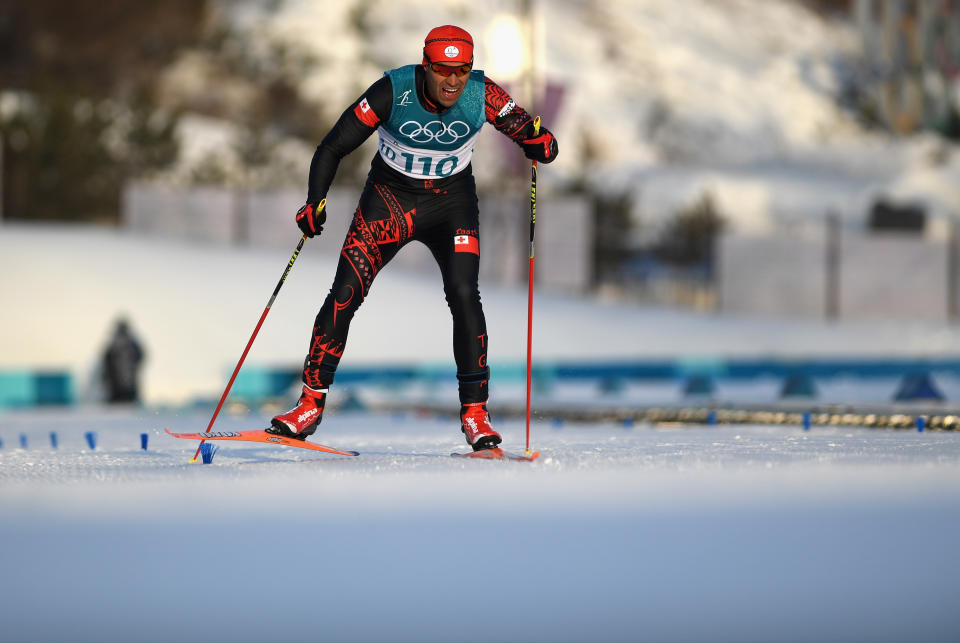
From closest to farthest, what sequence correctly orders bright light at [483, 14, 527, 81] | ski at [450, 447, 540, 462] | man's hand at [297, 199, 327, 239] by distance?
ski at [450, 447, 540, 462] → man's hand at [297, 199, 327, 239] → bright light at [483, 14, 527, 81]

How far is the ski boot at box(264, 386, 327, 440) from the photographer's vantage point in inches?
229

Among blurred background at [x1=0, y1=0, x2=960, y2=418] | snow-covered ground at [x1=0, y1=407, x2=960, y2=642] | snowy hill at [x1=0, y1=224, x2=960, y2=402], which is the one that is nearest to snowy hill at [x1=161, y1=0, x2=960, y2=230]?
blurred background at [x1=0, y1=0, x2=960, y2=418]

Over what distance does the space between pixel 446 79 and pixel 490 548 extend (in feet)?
8.15

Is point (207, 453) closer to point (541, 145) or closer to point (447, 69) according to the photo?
point (447, 69)

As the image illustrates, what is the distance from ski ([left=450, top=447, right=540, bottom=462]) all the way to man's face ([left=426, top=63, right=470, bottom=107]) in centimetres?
151

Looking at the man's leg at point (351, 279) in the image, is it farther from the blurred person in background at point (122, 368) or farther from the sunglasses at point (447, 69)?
the blurred person in background at point (122, 368)

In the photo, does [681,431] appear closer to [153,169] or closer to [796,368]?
[796,368]

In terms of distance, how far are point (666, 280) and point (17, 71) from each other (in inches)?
1268

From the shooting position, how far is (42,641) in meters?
3.00

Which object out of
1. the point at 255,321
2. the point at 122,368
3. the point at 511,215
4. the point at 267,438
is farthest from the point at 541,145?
the point at 511,215

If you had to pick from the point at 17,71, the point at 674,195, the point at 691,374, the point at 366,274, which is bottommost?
the point at 691,374

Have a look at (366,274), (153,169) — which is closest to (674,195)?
(153,169)

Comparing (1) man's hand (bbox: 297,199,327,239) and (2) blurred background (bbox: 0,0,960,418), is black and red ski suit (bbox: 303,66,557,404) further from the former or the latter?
(2) blurred background (bbox: 0,0,960,418)

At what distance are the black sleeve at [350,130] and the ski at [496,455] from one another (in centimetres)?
129
